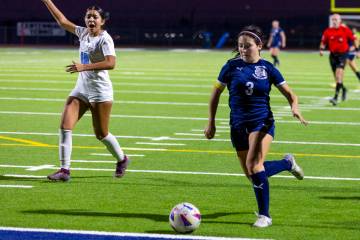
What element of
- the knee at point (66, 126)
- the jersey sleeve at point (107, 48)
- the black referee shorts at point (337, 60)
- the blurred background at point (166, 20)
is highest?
the jersey sleeve at point (107, 48)

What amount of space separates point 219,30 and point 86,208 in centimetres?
5571

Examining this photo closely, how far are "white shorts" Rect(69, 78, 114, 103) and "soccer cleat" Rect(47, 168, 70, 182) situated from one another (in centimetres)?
84

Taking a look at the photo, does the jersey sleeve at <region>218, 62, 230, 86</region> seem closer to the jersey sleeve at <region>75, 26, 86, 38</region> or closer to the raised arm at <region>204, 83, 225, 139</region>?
the raised arm at <region>204, 83, 225, 139</region>

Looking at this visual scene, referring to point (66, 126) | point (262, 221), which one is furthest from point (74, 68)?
point (262, 221)

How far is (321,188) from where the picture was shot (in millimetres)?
10516

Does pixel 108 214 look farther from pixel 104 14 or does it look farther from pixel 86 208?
pixel 104 14

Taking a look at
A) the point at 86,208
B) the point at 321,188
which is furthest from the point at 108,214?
the point at 321,188

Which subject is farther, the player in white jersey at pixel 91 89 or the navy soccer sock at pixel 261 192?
the player in white jersey at pixel 91 89

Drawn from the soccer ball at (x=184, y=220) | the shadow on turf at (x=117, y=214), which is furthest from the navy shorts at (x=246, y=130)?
the soccer ball at (x=184, y=220)

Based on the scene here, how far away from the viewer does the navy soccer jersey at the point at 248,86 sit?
8672 mm

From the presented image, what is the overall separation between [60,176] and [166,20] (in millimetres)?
54615

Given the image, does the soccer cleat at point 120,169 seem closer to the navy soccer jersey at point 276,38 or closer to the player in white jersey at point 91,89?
the player in white jersey at point 91,89

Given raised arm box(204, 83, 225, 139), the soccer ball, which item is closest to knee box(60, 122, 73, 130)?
raised arm box(204, 83, 225, 139)

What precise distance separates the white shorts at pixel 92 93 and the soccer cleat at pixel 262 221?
3212 millimetres
